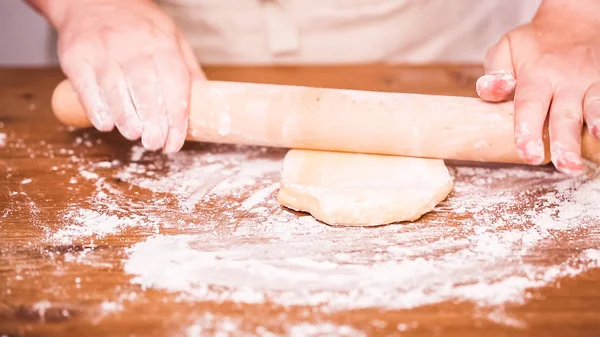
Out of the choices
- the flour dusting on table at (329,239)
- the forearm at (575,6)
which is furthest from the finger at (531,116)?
the forearm at (575,6)

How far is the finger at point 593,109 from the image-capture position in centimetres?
122

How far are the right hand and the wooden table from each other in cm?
14

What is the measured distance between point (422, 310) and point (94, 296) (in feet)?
1.90

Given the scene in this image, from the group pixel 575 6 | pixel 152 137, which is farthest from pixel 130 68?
pixel 575 6

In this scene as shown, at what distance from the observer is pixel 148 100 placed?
140cm

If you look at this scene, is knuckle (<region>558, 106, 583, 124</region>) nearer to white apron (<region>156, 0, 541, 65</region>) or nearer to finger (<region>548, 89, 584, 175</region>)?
finger (<region>548, 89, 584, 175</region>)

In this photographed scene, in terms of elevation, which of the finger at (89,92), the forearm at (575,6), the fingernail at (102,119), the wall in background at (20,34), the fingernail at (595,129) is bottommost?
the wall in background at (20,34)

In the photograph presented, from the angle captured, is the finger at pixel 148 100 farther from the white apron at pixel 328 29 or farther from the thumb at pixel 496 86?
the thumb at pixel 496 86

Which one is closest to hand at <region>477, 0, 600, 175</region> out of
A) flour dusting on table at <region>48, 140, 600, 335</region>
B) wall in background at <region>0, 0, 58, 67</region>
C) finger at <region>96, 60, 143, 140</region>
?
flour dusting on table at <region>48, 140, 600, 335</region>

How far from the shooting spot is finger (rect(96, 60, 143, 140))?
1388 millimetres

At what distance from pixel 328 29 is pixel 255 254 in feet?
3.43

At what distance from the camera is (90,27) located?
159cm

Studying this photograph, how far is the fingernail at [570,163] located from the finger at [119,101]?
928mm

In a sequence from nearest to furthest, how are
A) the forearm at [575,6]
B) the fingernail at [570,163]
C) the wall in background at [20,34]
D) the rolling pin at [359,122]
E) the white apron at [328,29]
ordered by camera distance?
the fingernail at [570,163] < the rolling pin at [359,122] < the forearm at [575,6] < the white apron at [328,29] < the wall in background at [20,34]
